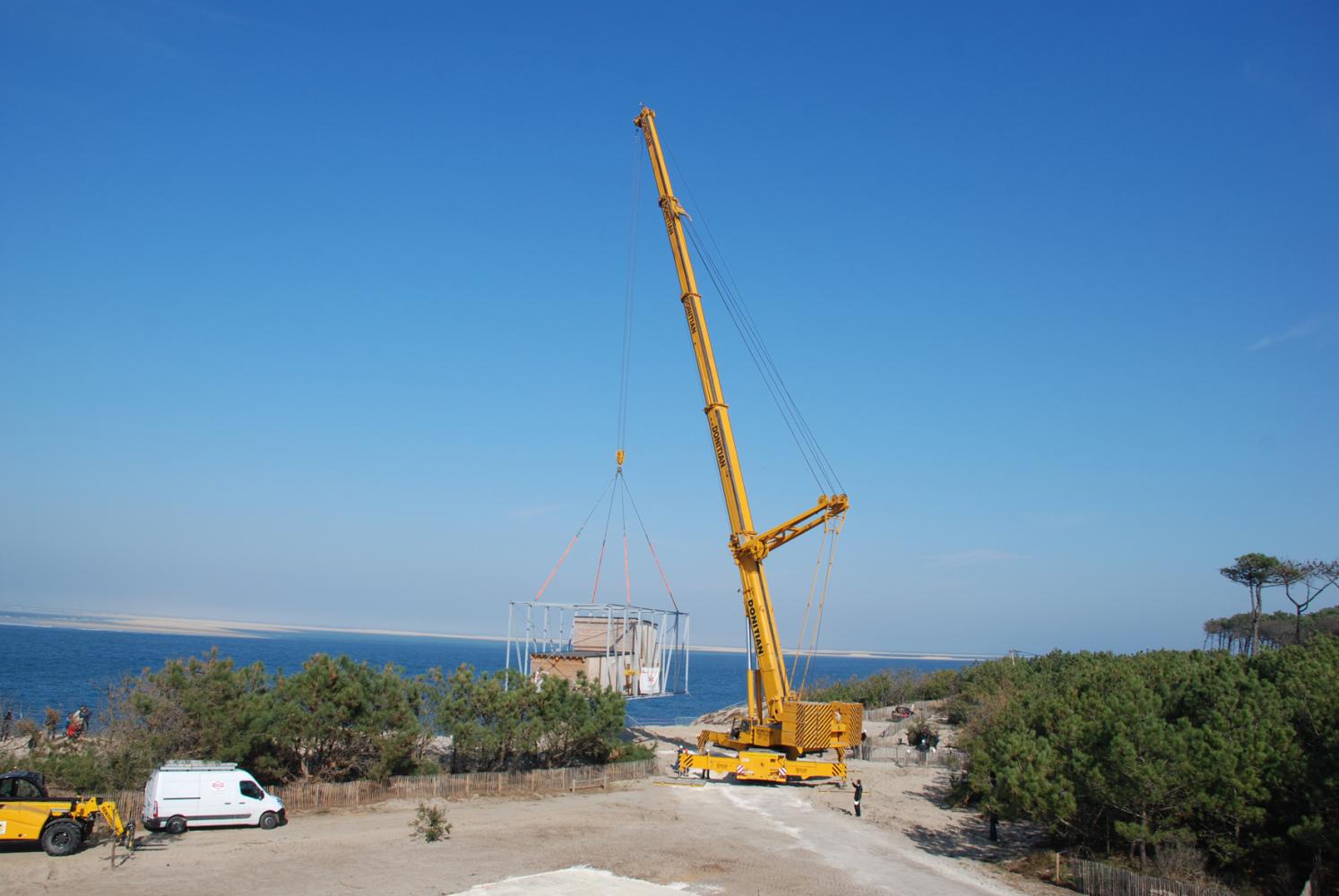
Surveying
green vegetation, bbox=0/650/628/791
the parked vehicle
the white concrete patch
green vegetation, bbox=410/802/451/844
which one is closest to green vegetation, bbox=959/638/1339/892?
the white concrete patch

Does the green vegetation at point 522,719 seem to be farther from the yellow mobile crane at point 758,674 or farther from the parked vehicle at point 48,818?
the parked vehicle at point 48,818

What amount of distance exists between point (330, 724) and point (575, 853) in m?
12.7

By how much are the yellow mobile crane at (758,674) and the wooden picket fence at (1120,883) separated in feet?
51.2

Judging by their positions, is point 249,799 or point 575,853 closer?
point 575,853

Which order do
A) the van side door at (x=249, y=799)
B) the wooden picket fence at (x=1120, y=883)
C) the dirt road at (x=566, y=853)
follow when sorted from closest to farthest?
1. the wooden picket fence at (x=1120, y=883)
2. the dirt road at (x=566, y=853)
3. the van side door at (x=249, y=799)

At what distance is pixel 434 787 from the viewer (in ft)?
116

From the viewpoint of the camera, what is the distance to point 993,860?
29.1 m

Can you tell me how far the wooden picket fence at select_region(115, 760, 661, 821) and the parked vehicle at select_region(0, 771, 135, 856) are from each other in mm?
3488

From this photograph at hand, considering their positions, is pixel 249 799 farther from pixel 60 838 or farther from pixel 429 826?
pixel 429 826

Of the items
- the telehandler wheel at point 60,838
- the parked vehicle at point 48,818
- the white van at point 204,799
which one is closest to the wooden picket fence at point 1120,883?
the white van at point 204,799

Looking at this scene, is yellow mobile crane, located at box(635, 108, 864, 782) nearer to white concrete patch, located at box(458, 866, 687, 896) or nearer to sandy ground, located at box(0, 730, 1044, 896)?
sandy ground, located at box(0, 730, 1044, 896)

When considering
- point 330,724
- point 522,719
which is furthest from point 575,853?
point 330,724

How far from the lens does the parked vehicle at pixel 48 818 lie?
80.9 feet

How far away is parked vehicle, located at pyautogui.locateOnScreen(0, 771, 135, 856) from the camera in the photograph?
80.9 ft
